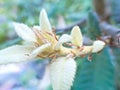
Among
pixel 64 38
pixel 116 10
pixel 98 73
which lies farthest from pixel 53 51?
pixel 116 10

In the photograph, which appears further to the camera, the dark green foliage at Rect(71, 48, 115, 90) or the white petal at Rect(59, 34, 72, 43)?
the dark green foliage at Rect(71, 48, 115, 90)

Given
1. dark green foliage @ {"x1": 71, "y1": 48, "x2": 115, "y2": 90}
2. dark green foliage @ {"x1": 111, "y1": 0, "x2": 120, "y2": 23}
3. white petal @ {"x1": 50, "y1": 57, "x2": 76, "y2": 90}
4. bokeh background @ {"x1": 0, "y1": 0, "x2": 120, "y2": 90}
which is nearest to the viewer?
white petal @ {"x1": 50, "y1": 57, "x2": 76, "y2": 90}

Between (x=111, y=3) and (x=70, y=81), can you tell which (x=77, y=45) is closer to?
(x=70, y=81)

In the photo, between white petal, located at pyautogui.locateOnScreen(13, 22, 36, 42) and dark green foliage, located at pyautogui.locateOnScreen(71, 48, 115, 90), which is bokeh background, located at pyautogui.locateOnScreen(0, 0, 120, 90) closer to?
dark green foliage, located at pyautogui.locateOnScreen(71, 48, 115, 90)

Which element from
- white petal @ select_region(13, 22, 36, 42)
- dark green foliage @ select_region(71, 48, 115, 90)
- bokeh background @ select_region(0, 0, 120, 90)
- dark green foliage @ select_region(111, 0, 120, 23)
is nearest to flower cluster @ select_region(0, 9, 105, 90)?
white petal @ select_region(13, 22, 36, 42)

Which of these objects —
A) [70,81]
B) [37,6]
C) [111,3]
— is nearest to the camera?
[70,81]

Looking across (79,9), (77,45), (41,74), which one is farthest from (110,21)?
(77,45)

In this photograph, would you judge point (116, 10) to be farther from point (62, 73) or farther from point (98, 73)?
point (62, 73)
